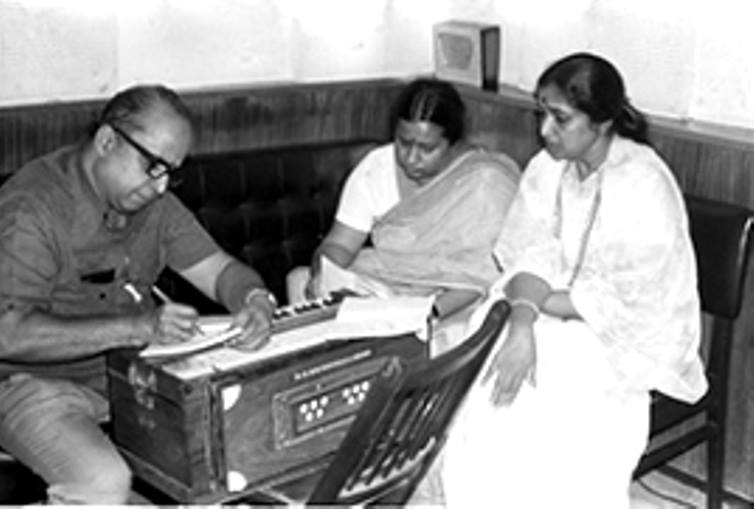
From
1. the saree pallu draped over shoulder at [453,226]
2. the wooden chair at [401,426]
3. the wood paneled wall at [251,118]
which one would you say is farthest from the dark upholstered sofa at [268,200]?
the wooden chair at [401,426]

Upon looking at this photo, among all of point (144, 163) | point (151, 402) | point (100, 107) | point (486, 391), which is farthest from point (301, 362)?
point (100, 107)

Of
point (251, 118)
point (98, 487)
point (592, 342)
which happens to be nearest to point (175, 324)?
point (98, 487)

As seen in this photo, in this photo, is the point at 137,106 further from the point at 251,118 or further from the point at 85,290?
the point at 251,118

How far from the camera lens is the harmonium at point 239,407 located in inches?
96.2

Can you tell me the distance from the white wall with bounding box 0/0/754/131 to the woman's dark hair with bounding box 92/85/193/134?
3.32ft

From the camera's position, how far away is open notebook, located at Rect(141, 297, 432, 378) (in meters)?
2.49

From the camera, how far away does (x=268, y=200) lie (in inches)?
156

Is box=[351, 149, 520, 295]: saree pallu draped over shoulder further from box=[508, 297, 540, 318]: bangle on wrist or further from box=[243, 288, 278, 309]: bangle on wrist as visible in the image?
box=[243, 288, 278, 309]: bangle on wrist

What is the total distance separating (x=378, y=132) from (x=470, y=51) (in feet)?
1.45

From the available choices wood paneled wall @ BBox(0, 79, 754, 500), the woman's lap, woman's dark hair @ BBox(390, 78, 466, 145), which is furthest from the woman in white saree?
woman's dark hair @ BBox(390, 78, 466, 145)

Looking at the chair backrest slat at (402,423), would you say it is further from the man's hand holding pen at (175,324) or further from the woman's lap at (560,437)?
the woman's lap at (560,437)

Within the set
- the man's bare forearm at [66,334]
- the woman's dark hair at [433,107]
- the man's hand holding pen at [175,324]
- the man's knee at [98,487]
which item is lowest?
the man's knee at [98,487]

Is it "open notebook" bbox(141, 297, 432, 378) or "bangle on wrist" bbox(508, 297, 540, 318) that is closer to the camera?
"open notebook" bbox(141, 297, 432, 378)

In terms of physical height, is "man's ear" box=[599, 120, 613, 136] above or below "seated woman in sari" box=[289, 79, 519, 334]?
above
